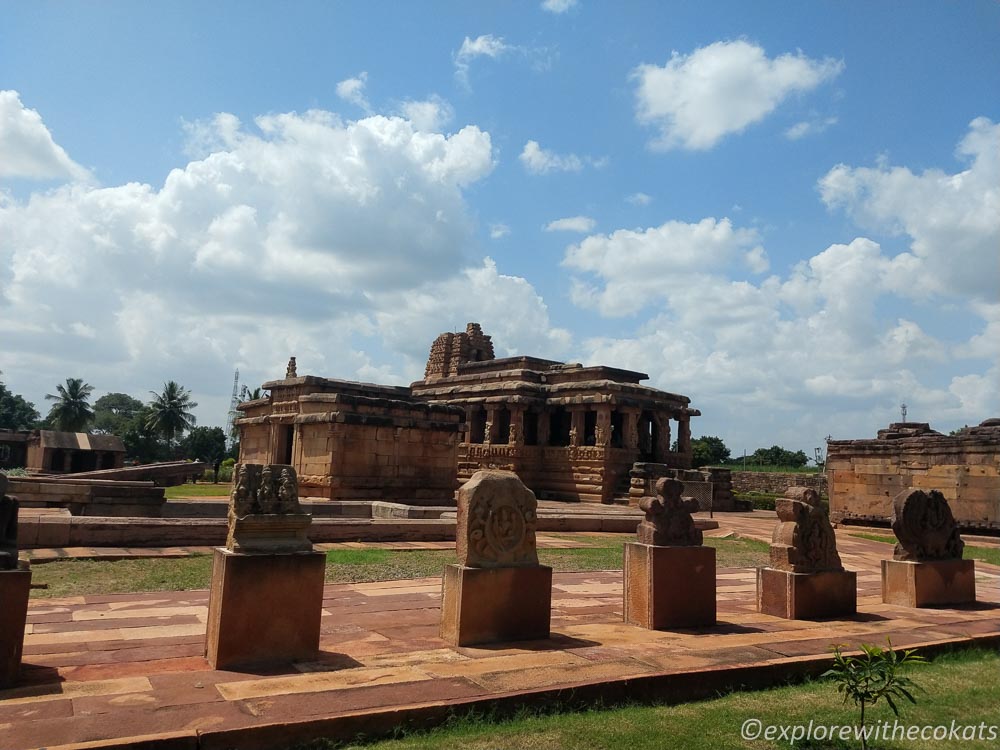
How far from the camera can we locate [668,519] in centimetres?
670

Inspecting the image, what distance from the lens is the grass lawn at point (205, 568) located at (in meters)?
7.96

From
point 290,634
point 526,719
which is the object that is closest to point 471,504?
point 290,634

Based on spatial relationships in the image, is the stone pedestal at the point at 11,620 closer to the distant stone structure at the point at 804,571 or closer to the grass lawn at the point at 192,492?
the distant stone structure at the point at 804,571

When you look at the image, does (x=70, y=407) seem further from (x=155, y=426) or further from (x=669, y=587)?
(x=669, y=587)

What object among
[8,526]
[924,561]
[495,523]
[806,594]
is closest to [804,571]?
[806,594]

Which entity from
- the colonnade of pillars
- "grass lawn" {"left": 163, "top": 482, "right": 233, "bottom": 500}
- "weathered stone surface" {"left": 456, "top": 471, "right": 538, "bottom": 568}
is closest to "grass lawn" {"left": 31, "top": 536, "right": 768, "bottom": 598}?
"weathered stone surface" {"left": 456, "top": 471, "right": 538, "bottom": 568}

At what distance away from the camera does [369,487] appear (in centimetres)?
1997

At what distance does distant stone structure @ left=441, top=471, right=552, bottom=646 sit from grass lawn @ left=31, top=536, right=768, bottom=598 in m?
1.65

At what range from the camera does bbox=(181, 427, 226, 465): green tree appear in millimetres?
69188

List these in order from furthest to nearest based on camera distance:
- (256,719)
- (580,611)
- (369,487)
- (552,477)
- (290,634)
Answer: (552,477), (369,487), (580,611), (290,634), (256,719)

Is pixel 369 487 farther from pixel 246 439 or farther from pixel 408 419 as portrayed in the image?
pixel 246 439

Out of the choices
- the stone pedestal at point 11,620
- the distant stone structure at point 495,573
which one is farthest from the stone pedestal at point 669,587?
the stone pedestal at point 11,620

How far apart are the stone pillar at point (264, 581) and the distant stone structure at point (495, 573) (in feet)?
3.55

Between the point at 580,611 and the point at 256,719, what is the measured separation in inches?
163
